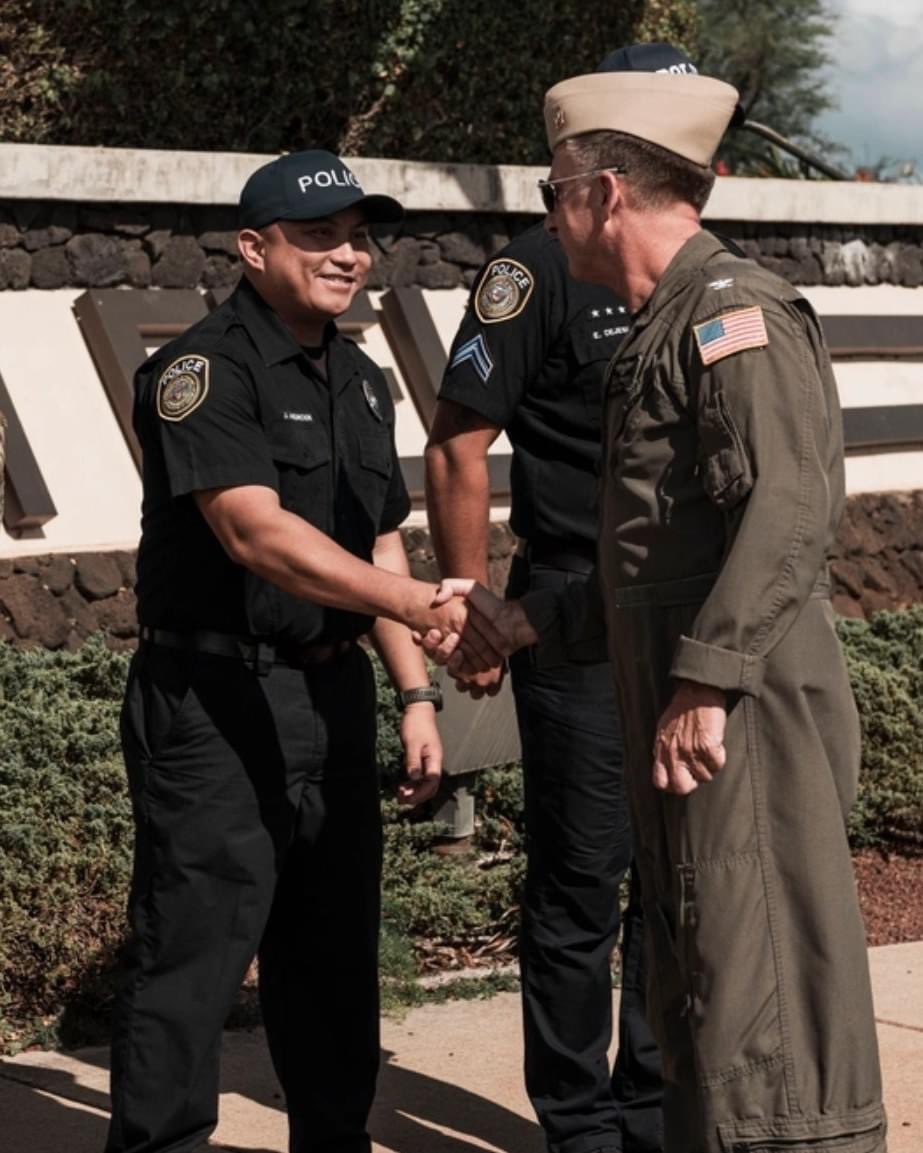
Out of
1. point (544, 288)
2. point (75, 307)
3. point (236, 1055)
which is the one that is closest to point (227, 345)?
point (544, 288)

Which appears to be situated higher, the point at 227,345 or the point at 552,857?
the point at 227,345

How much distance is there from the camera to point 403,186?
30.0ft

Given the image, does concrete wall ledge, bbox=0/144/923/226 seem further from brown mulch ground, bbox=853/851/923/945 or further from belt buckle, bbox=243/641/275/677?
belt buckle, bbox=243/641/275/677

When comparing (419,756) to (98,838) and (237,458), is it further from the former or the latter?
(98,838)

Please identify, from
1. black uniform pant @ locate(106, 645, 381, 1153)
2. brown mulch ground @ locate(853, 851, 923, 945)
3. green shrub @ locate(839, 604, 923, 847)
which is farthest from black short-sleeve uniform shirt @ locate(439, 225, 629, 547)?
green shrub @ locate(839, 604, 923, 847)

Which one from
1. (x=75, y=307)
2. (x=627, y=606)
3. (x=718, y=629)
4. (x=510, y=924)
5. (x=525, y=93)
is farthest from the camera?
(x=525, y=93)

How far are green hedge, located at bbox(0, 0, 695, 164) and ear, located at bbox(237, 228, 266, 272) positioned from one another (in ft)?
23.3

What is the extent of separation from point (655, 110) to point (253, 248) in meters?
0.93

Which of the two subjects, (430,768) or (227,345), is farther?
(430,768)

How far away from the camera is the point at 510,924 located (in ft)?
19.9

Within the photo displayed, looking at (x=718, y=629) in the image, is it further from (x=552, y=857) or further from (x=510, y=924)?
(x=510, y=924)

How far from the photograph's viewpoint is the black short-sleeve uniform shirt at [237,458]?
3.59 metres

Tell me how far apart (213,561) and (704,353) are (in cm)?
110

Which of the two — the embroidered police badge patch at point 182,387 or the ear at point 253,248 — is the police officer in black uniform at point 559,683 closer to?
the ear at point 253,248
